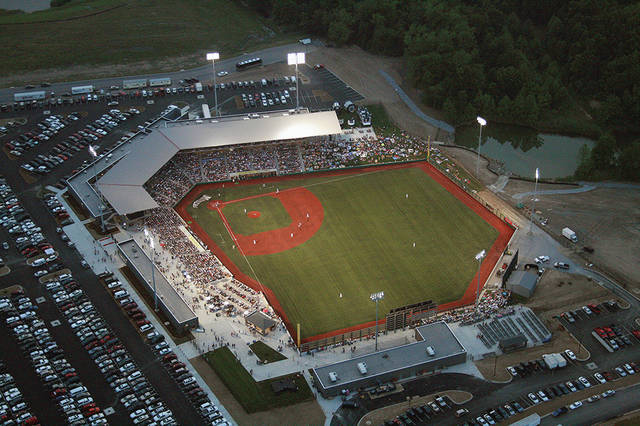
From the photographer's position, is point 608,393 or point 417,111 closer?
point 608,393

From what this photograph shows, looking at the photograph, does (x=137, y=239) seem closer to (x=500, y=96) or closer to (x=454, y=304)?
(x=454, y=304)

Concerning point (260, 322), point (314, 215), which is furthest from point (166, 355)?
point (314, 215)

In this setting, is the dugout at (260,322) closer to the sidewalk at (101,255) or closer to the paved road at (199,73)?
the sidewalk at (101,255)

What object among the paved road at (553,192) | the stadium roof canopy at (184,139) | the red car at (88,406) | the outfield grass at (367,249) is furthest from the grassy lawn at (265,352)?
the paved road at (553,192)

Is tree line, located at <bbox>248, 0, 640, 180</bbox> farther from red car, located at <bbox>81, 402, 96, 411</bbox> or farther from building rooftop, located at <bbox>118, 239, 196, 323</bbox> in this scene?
red car, located at <bbox>81, 402, 96, 411</bbox>

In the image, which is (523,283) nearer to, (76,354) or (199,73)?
(76,354)

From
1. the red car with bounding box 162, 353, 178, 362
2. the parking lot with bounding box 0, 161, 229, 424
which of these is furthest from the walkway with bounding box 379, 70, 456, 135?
the red car with bounding box 162, 353, 178, 362
